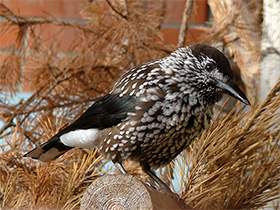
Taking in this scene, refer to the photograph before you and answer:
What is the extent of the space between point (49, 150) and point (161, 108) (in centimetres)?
28

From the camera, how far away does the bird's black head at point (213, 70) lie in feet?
2.58

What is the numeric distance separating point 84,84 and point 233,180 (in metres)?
0.54

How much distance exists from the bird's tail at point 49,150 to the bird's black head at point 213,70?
1.07 ft

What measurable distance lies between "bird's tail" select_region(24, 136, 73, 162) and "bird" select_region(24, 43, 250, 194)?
0.06 metres

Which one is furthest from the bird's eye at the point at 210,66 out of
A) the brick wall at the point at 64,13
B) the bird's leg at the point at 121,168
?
the brick wall at the point at 64,13

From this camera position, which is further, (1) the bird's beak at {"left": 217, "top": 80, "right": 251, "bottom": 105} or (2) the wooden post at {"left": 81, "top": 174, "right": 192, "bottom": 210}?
(1) the bird's beak at {"left": 217, "top": 80, "right": 251, "bottom": 105}

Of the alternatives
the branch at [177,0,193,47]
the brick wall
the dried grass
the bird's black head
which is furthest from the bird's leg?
the brick wall

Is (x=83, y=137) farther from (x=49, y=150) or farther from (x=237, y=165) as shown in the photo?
(x=237, y=165)

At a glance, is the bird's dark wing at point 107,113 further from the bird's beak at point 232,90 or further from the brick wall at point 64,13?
the brick wall at point 64,13

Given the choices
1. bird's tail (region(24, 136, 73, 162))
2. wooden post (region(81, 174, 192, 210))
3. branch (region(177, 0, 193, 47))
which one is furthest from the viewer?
branch (region(177, 0, 193, 47))

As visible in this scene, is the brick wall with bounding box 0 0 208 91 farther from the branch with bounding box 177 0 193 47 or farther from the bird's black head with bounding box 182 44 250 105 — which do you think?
the bird's black head with bounding box 182 44 250 105

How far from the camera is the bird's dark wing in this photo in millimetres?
818

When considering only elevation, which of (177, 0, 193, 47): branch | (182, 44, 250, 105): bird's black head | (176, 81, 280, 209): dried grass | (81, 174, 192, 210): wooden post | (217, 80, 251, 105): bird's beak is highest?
(177, 0, 193, 47): branch

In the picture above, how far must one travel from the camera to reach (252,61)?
1.27m
